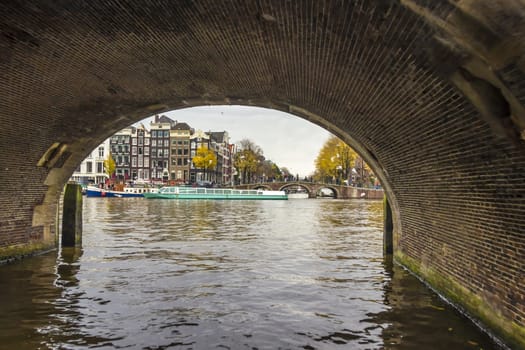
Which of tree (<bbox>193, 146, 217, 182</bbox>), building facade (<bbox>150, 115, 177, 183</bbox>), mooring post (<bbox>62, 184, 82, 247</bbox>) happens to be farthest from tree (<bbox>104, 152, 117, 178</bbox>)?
mooring post (<bbox>62, 184, 82, 247</bbox>)

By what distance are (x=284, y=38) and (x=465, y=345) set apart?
481 centimetres

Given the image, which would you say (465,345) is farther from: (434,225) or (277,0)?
(277,0)

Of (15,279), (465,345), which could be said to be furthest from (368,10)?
(15,279)

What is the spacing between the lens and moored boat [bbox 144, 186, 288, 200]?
184ft

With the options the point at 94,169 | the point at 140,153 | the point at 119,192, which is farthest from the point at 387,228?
the point at 140,153

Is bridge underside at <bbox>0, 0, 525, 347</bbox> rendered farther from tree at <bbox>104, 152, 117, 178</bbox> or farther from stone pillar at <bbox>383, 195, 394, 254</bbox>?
tree at <bbox>104, 152, 117, 178</bbox>

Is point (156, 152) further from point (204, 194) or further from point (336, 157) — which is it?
point (336, 157)

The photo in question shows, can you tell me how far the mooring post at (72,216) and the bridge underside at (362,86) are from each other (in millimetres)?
2405

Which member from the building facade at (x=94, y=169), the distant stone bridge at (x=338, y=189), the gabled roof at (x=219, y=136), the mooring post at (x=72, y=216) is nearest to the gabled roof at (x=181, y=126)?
the gabled roof at (x=219, y=136)

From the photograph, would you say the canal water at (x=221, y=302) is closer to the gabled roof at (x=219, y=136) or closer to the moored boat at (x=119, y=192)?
the moored boat at (x=119, y=192)

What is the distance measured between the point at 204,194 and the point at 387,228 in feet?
149

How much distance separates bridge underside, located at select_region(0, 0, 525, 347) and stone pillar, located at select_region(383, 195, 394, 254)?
111cm

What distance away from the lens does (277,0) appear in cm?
533

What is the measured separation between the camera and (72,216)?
1387cm
